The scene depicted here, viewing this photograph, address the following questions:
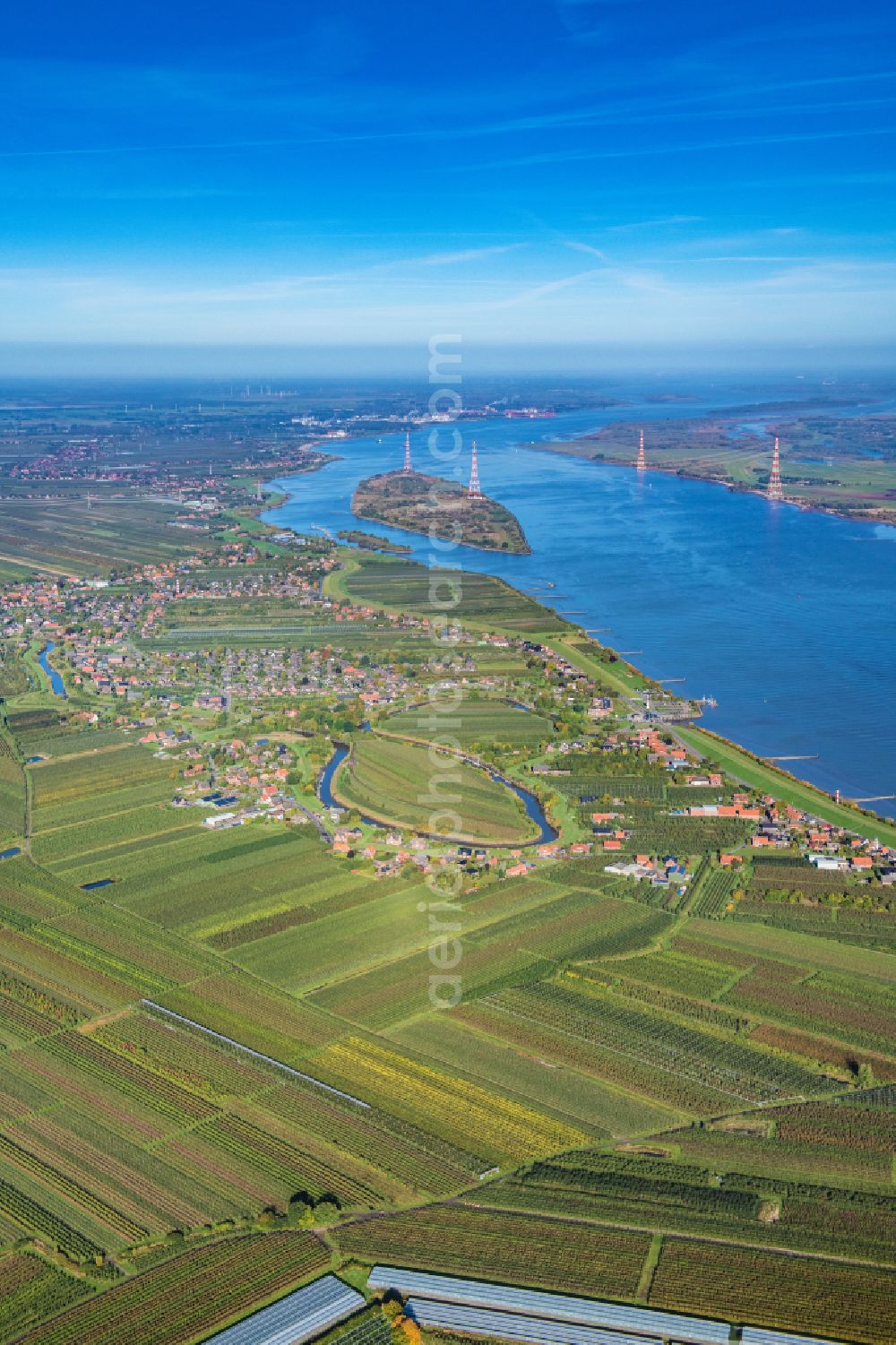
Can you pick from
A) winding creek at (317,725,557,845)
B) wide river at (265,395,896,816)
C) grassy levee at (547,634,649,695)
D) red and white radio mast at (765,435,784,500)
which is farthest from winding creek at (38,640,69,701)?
red and white radio mast at (765,435,784,500)

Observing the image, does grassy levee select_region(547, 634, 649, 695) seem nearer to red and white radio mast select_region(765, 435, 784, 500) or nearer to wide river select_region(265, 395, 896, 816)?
wide river select_region(265, 395, 896, 816)

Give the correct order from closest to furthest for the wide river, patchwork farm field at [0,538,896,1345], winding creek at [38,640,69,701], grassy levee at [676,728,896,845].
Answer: patchwork farm field at [0,538,896,1345], grassy levee at [676,728,896,845], the wide river, winding creek at [38,640,69,701]

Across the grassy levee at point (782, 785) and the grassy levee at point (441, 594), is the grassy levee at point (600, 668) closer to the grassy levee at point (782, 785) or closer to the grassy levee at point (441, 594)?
the grassy levee at point (441, 594)

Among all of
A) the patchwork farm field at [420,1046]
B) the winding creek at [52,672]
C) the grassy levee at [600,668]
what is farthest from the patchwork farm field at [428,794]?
the winding creek at [52,672]

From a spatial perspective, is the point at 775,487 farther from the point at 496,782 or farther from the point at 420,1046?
the point at 420,1046

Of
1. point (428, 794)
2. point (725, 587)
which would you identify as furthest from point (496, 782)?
point (725, 587)

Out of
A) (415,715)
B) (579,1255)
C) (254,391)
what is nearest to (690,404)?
(254,391)
